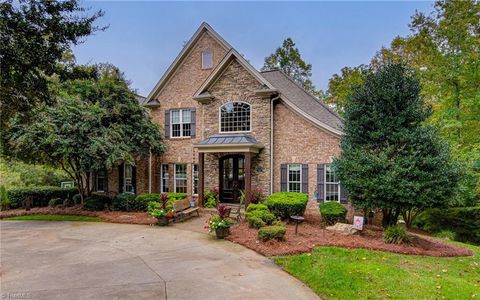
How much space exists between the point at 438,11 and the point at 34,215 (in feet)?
85.4

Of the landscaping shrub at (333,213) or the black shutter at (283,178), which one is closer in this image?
the landscaping shrub at (333,213)

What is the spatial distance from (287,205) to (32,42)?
10.2 metres

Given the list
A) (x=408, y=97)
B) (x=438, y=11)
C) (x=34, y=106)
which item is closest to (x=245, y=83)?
(x=408, y=97)

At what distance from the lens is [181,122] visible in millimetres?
17391

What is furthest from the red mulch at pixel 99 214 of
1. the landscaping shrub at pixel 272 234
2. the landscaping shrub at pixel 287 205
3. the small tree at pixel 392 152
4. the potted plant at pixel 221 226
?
the small tree at pixel 392 152

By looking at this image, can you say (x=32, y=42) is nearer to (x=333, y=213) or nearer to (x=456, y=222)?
(x=333, y=213)

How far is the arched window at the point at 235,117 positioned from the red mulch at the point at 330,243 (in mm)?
6274

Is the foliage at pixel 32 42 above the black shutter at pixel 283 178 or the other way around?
above

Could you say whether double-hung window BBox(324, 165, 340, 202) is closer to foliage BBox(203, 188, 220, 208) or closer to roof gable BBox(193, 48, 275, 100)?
roof gable BBox(193, 48, 275, 100)

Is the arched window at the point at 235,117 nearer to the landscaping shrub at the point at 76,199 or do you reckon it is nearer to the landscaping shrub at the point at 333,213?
the landscaping shrub at the point at 333,213

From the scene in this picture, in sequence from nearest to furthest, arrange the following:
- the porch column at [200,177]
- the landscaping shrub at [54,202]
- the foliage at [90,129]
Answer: the foliage at [90,129] → the porch column at [200,177] → the landscaping shrub at [54,202]

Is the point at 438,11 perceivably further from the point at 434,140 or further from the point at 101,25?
the point at 101,25

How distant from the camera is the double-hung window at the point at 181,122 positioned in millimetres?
17203

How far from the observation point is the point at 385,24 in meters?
20.6
